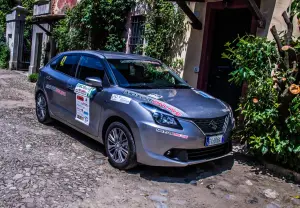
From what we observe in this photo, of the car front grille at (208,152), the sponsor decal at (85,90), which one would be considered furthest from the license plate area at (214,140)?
the sponsor decal at (85,90)

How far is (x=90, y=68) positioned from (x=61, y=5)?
36.2 ft

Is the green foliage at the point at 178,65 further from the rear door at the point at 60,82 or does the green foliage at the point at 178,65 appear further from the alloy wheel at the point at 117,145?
the alloy wheel at the point at 117,145

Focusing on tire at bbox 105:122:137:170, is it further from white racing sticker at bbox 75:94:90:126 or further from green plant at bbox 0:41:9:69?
green plant at bbox 0:41:9:69

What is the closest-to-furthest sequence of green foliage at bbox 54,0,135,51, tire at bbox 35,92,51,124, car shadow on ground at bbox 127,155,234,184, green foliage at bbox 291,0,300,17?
car shadow on ground at bbox 127,155,234,184, green foliage at bbox 291,0,300,17, tire at bbox 35,92,51,124, green foliage at bbox 54,0,135,51

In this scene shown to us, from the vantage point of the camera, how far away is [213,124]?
4496 millimetres

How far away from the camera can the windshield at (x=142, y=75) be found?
512 cm

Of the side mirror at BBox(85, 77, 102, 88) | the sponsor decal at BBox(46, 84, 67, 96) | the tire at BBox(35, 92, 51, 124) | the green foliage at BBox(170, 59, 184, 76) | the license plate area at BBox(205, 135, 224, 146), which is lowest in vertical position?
the tire at BBox(35, 92, 51, 124)

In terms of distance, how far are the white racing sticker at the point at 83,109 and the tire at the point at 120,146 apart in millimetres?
604

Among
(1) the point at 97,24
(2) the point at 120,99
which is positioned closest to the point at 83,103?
(2) the point at 120,99

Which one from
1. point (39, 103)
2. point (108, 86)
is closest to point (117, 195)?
point (108, 86)

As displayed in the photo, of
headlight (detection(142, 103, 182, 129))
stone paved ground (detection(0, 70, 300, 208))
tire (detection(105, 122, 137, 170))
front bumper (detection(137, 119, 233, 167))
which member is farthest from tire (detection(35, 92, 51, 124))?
headlight (detection(142, 103, 182, 129))

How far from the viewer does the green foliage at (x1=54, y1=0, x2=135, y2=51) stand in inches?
432

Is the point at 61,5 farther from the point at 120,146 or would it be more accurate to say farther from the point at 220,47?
the point at 120,146

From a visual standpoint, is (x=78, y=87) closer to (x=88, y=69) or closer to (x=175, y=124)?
(x=88, y=69)
